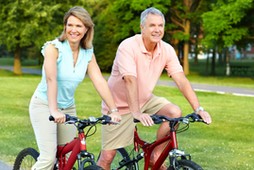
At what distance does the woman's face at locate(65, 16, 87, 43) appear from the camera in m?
4.54

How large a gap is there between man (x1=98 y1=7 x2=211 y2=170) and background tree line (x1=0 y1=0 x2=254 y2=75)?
3136 centimetres

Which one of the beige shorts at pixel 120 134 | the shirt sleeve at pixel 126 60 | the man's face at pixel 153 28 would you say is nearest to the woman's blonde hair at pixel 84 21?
the shirt sleeve at pixel 126 60

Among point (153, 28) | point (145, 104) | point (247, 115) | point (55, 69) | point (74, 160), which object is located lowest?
point (247, 115)

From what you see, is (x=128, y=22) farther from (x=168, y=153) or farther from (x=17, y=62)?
(x=168, y=153)

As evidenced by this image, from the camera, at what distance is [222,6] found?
37.2m

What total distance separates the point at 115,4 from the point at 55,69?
40.4m

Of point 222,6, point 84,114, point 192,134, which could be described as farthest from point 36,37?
point 192,134

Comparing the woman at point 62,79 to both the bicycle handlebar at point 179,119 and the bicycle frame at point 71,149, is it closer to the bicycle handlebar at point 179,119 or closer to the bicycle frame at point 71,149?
the bicycle frame at point 71,149

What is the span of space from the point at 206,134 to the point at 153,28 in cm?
673

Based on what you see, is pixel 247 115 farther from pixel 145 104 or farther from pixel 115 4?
pixel 115 4

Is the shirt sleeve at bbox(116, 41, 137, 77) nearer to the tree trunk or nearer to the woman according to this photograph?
the woman

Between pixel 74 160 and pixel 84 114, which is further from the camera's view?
pixel 84 114

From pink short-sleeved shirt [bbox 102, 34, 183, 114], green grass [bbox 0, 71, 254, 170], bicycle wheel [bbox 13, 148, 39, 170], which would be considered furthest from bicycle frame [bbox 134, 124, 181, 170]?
green grass [bbox 0, 71, 254, 170]

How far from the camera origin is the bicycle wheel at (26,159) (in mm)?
5184
